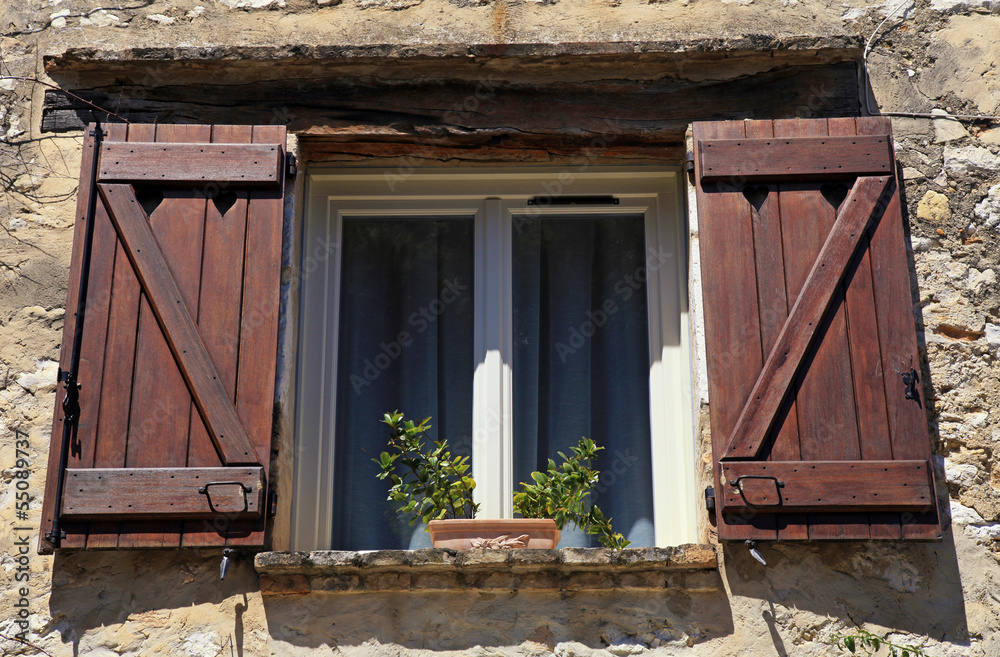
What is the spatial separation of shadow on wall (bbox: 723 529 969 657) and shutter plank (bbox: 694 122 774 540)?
0.44ft

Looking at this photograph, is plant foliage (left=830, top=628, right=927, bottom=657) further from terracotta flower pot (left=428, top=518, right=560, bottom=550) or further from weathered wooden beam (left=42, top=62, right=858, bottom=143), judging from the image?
weathered wooden beam (left=42, top=62, right=858, bottom=143)

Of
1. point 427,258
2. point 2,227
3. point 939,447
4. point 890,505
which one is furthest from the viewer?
point 427,258

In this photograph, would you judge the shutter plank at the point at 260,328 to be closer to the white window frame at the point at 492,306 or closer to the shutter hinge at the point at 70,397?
the white window frame at the point at 492,306

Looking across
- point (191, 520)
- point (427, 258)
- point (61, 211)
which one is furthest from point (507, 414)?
point (61, 211)

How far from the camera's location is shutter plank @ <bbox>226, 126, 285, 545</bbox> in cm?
314

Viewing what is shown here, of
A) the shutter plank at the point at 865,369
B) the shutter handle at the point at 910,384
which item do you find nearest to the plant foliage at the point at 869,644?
the shutter plank at the point at 865,369

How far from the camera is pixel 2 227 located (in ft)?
11.6

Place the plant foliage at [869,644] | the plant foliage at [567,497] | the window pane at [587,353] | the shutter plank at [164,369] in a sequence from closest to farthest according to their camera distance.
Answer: the plant foliage at [869,644]
the shutter plank at [164,369]
the plant foliage at [567,497]
the window pane at [587,353]

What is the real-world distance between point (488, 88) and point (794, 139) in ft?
3.47

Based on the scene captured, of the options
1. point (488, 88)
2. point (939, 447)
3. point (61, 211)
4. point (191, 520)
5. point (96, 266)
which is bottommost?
point (191, 520)

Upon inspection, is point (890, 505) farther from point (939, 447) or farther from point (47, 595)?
point (47, 595)

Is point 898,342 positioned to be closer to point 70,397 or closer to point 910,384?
point 910,384

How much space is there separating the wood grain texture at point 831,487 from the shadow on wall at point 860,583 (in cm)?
15

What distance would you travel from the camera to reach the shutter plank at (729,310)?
3139 mm
